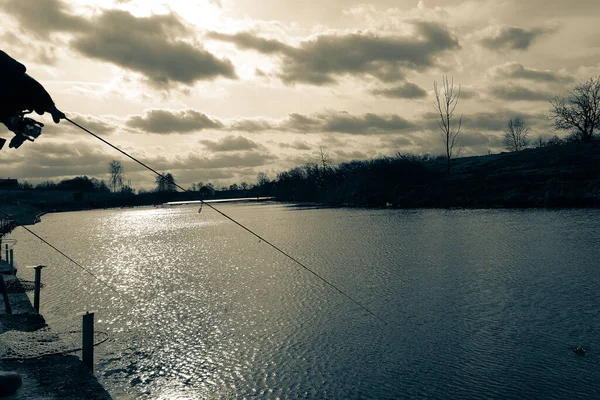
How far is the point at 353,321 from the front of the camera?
44.5 feet

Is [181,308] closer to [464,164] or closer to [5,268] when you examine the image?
[5,268]

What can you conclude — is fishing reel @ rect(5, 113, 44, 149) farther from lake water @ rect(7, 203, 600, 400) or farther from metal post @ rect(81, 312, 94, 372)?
lake water @ rect(7, 203, 600, 400)

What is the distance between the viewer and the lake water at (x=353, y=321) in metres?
9.32

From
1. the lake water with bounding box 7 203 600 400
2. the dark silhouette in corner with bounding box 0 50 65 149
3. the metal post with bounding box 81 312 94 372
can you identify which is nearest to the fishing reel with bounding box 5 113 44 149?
the dark silhouette in corner with bounding box 0 50 65 149

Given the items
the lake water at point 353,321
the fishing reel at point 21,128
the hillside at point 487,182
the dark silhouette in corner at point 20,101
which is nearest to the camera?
the dark silhouette in corner at point 20,101

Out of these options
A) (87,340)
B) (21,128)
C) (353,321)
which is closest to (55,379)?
(87,340)

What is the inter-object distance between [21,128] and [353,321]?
9834 millimetres

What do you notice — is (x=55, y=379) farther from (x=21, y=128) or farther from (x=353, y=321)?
(x=353, y=321)

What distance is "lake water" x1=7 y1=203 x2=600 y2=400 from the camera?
30.6 feet

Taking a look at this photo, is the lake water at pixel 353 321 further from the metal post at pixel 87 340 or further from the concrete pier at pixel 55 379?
the concrete pier at pixel 55 379

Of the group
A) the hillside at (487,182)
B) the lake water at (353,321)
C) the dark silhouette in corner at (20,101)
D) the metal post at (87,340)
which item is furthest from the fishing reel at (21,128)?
the hillside at (487,182)

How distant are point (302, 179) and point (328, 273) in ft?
413

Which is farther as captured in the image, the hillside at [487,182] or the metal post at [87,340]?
the hillside at [487,182]

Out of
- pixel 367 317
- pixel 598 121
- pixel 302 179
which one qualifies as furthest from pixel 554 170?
pixel 302 179
